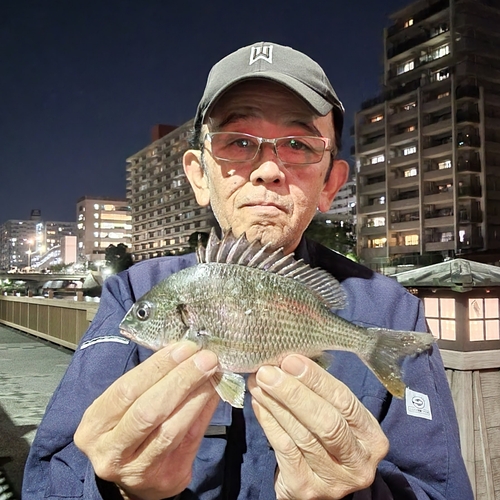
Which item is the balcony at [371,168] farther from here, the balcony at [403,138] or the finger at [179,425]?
the finger at [179,425]

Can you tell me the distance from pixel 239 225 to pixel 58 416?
111cm

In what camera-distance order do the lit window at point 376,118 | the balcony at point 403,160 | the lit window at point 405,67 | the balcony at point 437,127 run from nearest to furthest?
the balcony at point 437,127, the balcony at point 403,160, the lit window at point 376,118, the lit window at point 405,67

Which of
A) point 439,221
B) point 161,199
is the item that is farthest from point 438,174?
point 161,199

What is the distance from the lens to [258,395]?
67.0 inches

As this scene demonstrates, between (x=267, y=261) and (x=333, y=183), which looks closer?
(x=267, y=261)

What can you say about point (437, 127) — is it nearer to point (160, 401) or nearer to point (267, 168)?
point (267, 168)

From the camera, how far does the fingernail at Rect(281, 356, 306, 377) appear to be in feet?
5.35

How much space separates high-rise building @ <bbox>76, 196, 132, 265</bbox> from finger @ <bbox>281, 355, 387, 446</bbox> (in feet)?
521

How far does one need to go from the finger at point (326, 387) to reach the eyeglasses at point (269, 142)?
860 mm

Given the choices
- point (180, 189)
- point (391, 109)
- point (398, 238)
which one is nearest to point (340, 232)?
point (398, 238)

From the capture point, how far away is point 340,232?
Result: 5538cm

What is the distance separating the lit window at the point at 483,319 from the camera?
5059 mm

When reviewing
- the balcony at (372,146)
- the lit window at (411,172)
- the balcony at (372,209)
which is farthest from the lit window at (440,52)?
the balcony at (372,209)

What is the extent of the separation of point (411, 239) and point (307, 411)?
66.3 m
